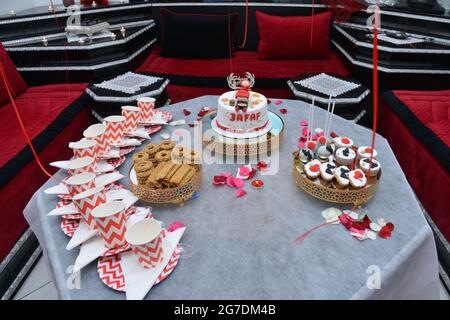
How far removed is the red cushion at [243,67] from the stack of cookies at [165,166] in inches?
63.6

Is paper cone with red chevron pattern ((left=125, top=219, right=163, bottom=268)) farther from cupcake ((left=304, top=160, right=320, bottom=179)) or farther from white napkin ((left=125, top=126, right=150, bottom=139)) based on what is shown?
white napkin ((left=125, top=126, right=150, bottom=139))

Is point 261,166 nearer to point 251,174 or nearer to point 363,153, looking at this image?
point 251,174

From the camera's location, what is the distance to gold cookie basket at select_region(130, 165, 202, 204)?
3.87 feet

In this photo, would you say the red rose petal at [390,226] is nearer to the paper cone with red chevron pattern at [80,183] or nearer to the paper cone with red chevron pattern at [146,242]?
the paper cone with red chevron pattern at [146,242]

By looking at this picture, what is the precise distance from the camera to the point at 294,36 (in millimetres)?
2936

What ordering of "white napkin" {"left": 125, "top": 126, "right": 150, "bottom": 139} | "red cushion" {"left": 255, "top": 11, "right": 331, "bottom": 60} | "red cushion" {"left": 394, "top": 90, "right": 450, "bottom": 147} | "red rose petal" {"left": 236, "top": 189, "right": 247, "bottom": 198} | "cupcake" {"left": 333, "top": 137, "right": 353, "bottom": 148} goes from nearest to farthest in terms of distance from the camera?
"red rose petal" {"left": 236, "top": 189, "right": 247, "bottom": 198}, "cupcake" {"left": 333, "top": 137, "right": 353, "bottom": 148}, "white napkin" {"left": 125, "top": 126, "right": 150, "bottom": 139}, "red cushion" {"left": 394, "top": 90, "right": 450, "bottom": 147}, "red cushion" {"left": 255, "top": 11, "right": 331, "bottom": 60}

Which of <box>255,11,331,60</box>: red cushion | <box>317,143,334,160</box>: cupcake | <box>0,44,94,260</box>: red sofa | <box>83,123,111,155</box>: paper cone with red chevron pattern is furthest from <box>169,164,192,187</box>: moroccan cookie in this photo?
<box>255,11,331,60</box>: red cushion

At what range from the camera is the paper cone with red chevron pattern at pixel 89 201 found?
103 centimetres

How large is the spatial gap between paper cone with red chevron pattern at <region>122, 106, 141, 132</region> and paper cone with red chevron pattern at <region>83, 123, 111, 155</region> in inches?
6.7

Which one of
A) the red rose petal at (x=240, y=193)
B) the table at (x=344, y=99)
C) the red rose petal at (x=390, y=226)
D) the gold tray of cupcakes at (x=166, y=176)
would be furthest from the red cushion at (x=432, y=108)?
the gold tray of cupcakes at (x=166, y=176)

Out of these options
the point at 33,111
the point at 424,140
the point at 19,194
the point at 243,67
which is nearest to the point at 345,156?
the point at 424,140

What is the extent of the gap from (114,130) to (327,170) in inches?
37.5

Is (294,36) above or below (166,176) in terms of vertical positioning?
above
